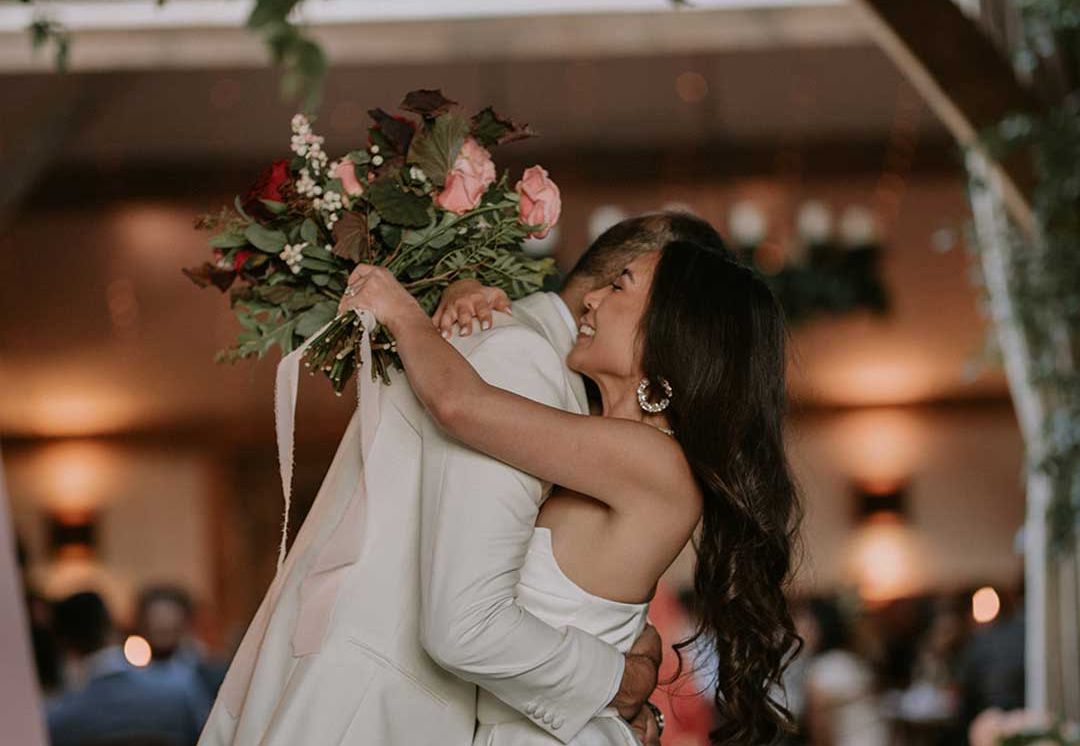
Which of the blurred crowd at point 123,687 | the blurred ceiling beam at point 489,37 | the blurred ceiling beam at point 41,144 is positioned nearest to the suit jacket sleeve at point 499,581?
the blurred crowd at point 123,687

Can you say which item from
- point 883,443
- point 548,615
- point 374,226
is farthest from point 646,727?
point 883,443

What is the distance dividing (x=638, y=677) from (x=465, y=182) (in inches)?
31.2

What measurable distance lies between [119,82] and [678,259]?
7.41 meters

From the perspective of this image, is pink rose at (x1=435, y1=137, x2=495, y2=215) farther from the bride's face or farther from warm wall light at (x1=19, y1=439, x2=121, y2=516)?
warm wall light at (x1=19, y1=439, x2=121, y2=516)

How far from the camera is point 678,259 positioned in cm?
217

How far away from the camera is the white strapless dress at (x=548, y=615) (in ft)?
6.86

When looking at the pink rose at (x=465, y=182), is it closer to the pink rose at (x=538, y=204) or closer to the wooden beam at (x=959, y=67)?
the pink rose at (x=538, y=204)

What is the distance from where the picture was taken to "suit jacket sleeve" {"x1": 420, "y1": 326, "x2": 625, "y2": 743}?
189cm

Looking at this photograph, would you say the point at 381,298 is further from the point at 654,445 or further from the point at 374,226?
the point at 654,445

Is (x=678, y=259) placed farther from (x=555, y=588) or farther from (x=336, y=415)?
(x=336, y=415)

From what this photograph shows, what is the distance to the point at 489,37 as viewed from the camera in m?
8.93

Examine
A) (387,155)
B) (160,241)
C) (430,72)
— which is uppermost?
(430,72)

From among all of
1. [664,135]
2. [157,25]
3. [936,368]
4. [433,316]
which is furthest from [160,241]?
[433,316]

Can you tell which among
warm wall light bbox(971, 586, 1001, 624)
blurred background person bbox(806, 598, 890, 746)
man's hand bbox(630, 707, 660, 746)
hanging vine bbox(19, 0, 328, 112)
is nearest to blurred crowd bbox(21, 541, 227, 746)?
man's hand bbox(630, 707, 660, 746)
